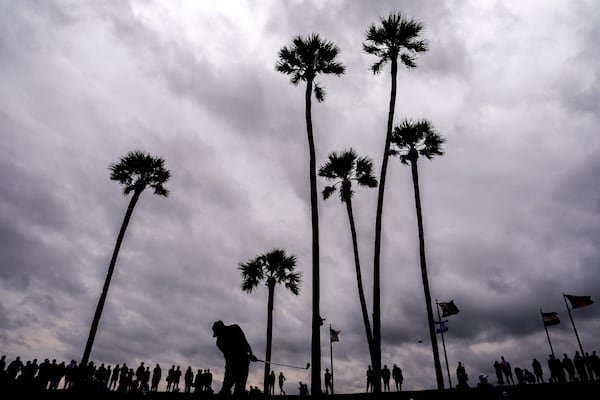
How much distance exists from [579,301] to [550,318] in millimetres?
2140

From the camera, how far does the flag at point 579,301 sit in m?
23.9

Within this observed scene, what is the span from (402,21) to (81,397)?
80.5 feet

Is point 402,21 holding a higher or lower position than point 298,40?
higher

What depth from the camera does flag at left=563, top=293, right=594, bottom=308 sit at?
78.5 feet

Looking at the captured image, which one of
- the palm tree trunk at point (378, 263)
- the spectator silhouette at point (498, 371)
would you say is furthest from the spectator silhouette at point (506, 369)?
the palm tree trunk at point (378, 263)

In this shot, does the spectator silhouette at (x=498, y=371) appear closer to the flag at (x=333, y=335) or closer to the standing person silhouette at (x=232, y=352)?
the flag at (x=333, y=335)

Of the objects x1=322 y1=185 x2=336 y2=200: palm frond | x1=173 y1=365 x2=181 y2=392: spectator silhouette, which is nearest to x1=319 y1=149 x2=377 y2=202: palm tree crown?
x1=322 y1=185 x2=336 y2=200: palm frond

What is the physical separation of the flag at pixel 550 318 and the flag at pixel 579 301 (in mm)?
1309

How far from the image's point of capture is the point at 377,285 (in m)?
17.3

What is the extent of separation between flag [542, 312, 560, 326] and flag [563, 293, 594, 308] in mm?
1309

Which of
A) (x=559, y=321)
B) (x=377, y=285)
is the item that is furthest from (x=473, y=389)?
(x=377, y=285)

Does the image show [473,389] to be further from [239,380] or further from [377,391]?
[239,380]

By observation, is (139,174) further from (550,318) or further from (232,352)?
(550,318)

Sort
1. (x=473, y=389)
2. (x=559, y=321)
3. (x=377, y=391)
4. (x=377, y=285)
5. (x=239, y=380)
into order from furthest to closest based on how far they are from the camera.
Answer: (x=559, y=321) < (x=473, y=389) < (x=377, y=285) < (x=377, y=391) < (x=239, y=380)
